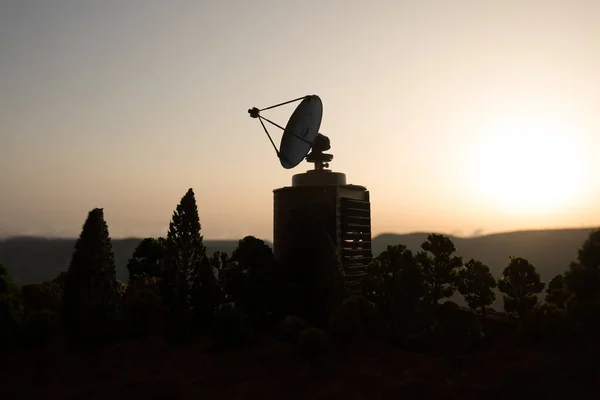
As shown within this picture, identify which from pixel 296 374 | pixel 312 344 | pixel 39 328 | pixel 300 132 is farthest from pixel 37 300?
pixel 300 132

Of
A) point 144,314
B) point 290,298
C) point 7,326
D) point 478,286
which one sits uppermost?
point 478,286

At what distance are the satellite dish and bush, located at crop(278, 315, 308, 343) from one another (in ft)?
38.3

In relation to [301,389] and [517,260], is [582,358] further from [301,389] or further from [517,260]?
[517,260]

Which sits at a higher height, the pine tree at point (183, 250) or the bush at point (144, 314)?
the pine tree at point (183, 250)

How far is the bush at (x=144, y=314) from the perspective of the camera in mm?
27906

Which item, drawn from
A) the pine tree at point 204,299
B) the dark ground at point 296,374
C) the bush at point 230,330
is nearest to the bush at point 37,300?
the dark ground at point 296,374

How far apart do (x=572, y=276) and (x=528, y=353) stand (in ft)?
15.1

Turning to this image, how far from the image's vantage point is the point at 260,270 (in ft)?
102

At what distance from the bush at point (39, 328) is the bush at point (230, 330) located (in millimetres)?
8867

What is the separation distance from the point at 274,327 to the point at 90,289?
1074 cm

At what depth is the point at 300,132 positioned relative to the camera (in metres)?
34.6

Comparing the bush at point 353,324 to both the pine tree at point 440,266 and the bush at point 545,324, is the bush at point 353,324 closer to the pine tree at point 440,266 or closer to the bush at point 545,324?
the bush at point 545,324

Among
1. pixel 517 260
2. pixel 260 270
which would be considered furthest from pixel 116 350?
pixel 517 260

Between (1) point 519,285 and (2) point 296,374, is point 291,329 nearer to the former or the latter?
(2) point 296,374
